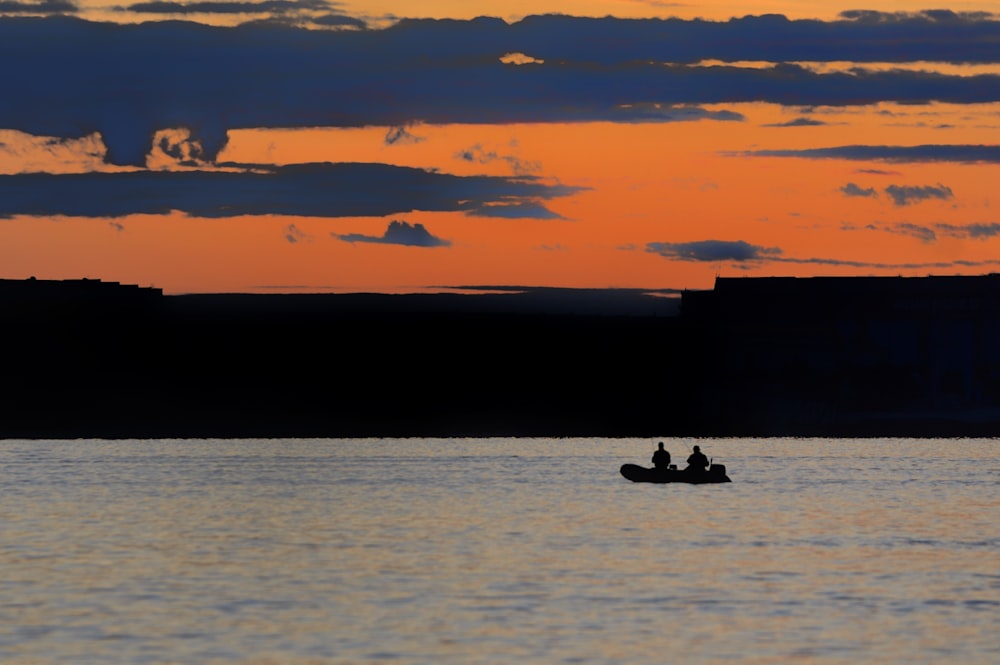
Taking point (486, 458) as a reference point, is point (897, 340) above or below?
above

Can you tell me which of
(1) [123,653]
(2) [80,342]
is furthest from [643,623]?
(2) [80,342]

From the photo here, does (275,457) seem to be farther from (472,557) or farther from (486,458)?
(472,557)

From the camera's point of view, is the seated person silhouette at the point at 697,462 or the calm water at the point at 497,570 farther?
the seated person silhouette at the point at 697,462

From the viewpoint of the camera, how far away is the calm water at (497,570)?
1444 inches

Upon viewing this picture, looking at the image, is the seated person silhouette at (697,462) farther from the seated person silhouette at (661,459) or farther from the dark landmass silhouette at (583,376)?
the dark landmass silhouette at (583,376)

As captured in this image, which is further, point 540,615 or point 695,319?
point 695,319

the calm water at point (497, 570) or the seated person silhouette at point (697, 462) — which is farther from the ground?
the seated person silhouette at point (697, 462)

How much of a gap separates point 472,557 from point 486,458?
254 ft

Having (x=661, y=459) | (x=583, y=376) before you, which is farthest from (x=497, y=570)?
(x=583, y=376)

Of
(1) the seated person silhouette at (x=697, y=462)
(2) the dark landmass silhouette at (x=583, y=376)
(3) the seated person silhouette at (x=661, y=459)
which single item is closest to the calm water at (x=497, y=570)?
(1) the seated person silhouette at (x=697, y=462)

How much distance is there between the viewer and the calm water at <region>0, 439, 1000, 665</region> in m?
36.7

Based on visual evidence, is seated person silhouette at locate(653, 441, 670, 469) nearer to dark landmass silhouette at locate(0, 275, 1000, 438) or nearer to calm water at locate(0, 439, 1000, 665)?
calm water at locate(0, 439, 1000, 665)

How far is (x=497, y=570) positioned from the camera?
49.9 meters

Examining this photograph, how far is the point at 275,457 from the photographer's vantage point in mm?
134875
